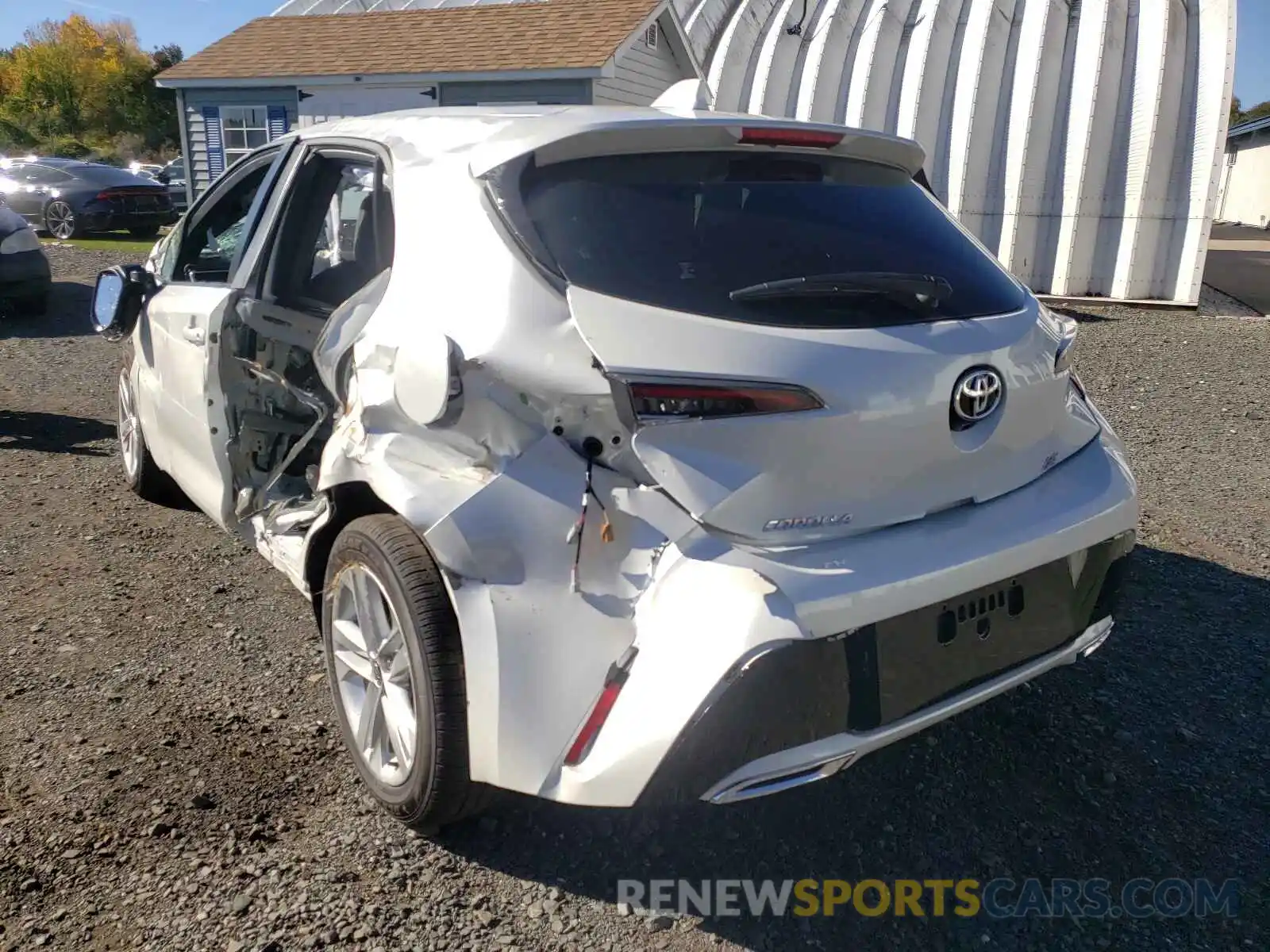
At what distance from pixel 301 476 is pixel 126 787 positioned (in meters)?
1.30

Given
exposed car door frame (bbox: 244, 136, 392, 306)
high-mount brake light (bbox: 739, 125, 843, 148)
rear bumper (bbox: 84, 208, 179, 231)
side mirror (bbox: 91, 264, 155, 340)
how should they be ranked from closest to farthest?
high-mount brake light (bbox: 739, 125, 843, 148) → exposed car door frame (bbox: 244, 136, 392, 306) → side mirror (bbox: 91, 264, 155, 340) → rear bumper (bbox: 84, 208, 179, 231)

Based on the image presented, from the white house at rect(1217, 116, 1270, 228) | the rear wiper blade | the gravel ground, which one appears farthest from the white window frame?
the white house at rect(1217, 116, 1270, 228)

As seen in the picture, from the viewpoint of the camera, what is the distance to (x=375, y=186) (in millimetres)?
3072

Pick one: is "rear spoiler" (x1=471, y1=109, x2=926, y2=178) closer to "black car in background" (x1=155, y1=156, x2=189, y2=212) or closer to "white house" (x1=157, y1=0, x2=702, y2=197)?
"white house" (x1=157, y1=0, x2=702, y2=197)

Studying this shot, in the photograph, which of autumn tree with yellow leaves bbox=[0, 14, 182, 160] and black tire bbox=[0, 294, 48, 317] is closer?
black tire bbox=[0, 294, 48, 317]

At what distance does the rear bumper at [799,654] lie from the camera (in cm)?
200

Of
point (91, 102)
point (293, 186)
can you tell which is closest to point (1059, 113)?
point (293, 186)

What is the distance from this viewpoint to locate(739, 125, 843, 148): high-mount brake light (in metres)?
2.55

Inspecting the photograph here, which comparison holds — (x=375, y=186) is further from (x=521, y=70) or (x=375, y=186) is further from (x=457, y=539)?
(x=521, y=70)

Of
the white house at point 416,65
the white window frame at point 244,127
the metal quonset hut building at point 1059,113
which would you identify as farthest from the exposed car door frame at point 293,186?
the white window frame at point 244,127

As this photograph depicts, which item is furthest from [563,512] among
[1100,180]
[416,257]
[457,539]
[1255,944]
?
[1100,180]

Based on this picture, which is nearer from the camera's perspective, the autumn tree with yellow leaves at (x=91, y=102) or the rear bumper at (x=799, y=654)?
the rear bumper at (x=799, y=654)

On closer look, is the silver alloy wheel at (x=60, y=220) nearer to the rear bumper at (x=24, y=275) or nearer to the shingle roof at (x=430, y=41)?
the shingle roof at (x=430, y=41)

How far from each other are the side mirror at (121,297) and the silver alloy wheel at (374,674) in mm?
2177
